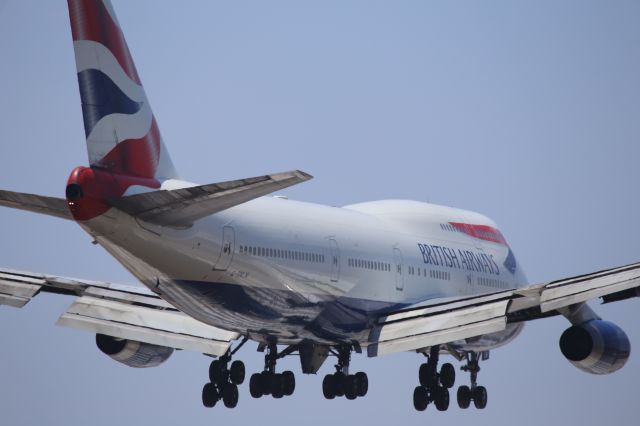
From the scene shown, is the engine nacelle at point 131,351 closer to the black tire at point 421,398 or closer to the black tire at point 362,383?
the black tire at point 362,383

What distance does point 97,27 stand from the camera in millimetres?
23938

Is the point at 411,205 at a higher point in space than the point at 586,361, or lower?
higher

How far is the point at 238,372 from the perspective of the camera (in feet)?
102

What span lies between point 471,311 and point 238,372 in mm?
5562

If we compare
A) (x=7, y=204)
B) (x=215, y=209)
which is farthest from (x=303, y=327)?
(x=7, y=204)

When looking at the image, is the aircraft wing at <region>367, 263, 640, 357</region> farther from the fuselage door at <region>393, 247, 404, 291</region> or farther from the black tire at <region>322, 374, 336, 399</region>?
the black tire at <region>322, 374, 336, 399</region>

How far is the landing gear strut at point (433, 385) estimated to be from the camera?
110 ft

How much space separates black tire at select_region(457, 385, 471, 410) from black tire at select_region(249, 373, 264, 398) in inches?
254

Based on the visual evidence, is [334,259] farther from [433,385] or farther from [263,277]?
[433,385]

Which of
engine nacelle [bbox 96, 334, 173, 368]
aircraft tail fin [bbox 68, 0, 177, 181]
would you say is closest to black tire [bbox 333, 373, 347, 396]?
engine nacelle [bbox 96, 334, 173, 368]

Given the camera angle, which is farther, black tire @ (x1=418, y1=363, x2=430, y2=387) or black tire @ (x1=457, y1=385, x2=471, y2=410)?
black tire @ (x1=457, y1=385, x2=471, y2=410)

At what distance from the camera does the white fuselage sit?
24.8 m

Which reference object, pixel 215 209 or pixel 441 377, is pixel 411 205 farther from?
pixel 215 209

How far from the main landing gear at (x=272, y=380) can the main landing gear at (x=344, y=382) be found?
2.96 ft
